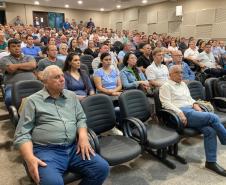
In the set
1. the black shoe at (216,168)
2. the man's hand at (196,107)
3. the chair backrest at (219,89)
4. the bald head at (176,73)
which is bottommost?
the black shoe at (216,168)

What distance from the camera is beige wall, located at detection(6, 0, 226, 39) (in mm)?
9023

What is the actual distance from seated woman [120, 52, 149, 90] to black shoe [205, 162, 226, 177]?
4.41ft

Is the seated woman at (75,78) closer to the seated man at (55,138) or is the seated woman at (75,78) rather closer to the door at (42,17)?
the seated man at (55,138)

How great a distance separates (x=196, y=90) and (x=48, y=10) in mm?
12782

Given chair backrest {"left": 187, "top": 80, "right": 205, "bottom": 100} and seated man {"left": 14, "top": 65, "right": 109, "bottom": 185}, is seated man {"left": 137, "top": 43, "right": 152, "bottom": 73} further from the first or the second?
seated man {"left": 14, "top": 65, "right": 109, "bottom": 185}

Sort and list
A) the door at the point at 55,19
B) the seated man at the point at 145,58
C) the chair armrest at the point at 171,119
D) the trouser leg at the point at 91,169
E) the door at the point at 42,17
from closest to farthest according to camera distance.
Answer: the trouser leg at the point at 91,169
the chair armrest at the point at 171,119
the seated man at the point at 145,58
the door at the point at 42,17
the door at the point at 55,19

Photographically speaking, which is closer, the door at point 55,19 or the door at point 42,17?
the door at point 42,17

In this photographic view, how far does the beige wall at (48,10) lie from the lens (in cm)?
1259

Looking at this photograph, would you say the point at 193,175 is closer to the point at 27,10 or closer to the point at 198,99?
the point at 198,99

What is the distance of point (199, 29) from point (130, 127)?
8822 millimetres

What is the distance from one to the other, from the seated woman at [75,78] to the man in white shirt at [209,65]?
11.4ft

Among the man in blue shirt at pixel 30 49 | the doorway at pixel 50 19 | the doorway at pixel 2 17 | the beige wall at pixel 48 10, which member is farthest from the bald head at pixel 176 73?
the doorway at pixel 2 17

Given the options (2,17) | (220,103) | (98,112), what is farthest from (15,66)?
(2,17)

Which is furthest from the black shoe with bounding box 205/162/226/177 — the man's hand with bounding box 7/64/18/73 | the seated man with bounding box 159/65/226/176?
the man's hand with bounding box 7/64/18/73
